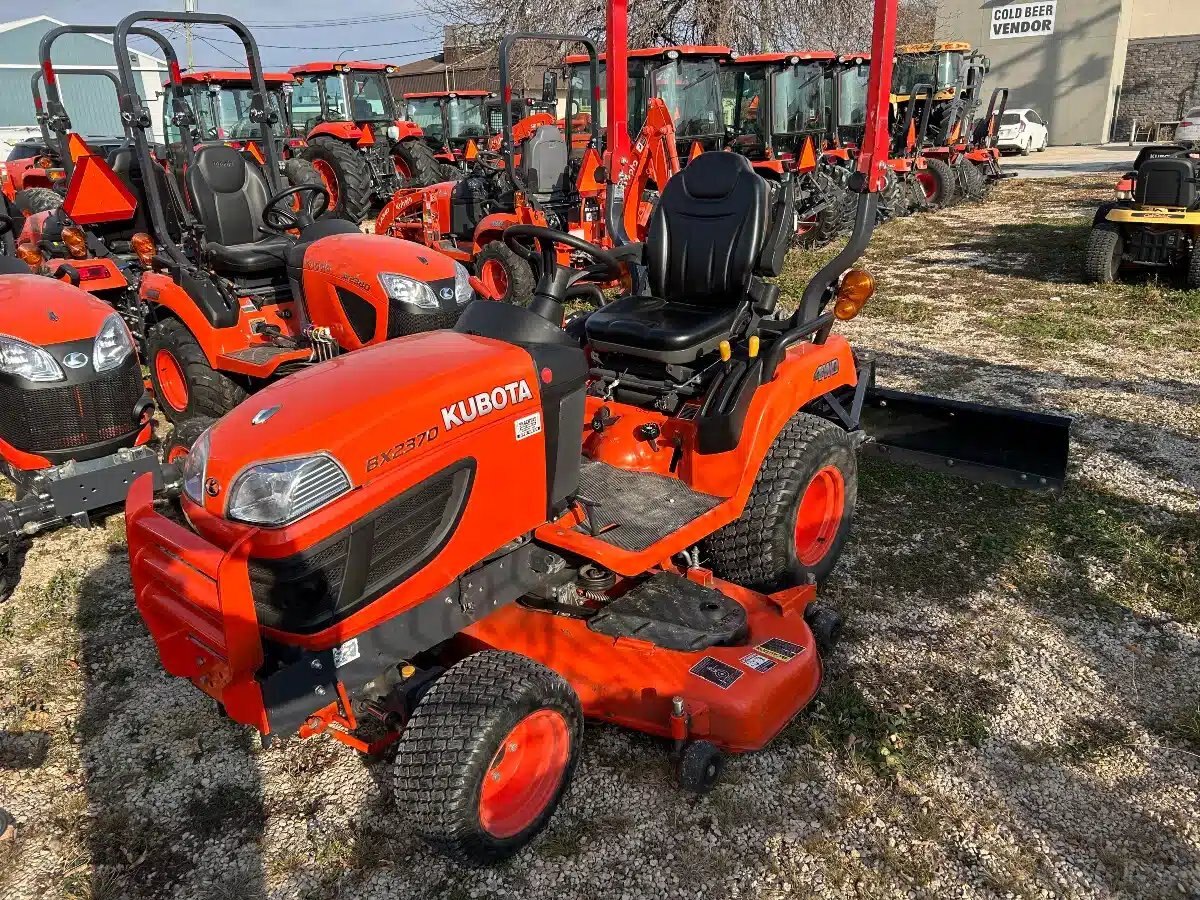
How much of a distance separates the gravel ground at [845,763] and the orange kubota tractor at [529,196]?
380cm

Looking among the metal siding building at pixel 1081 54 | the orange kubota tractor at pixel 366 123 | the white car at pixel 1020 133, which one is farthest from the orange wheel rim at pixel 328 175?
the metal siding building at pixel 1081 54

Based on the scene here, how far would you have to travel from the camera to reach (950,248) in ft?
34.7

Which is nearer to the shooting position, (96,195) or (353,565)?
(353,565)

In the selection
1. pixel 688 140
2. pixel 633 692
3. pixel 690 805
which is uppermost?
pixel 688 140

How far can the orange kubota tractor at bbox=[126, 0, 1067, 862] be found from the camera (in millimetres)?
2025

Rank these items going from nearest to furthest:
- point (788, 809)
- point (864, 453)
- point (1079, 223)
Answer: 1. point (788, 809)
2. point (864, 453)
3. point (1079, 223)

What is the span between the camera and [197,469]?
214 cm

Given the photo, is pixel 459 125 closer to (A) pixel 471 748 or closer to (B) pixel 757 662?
(B) pixel 757 662

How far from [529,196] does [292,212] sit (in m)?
2.75

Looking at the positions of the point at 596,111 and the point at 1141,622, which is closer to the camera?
the point at 1141,622

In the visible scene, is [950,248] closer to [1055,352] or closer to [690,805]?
[1055,352]

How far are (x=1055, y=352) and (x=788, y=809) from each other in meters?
5.04

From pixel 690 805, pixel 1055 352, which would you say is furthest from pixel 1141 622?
pixel 1055 352

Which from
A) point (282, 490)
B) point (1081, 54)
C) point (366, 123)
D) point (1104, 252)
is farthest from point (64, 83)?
point (1081, 54)
